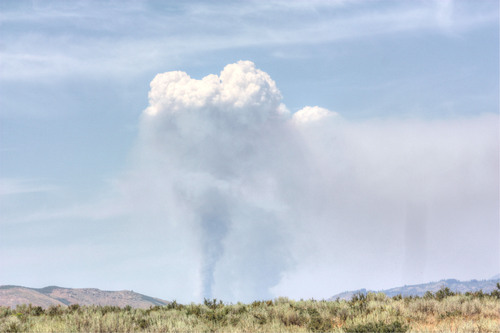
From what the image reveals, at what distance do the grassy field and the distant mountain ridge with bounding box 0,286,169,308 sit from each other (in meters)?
72.3

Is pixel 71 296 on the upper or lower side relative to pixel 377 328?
upper

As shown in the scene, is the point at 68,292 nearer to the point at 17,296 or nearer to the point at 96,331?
the point at 17,296

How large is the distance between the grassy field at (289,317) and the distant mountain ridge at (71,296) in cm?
7225

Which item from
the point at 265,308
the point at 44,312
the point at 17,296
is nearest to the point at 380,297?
the point at 265,308

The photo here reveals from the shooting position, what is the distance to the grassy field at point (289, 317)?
49.2 feet

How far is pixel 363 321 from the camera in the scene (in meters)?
15.5

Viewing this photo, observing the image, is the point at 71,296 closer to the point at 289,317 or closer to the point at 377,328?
the point at 289,317

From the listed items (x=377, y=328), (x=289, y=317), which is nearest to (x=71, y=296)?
(x=289, y=317)

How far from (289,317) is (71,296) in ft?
317

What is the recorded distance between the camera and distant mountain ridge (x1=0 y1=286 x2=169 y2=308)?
86875 millimetres

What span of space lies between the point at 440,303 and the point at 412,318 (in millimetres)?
2308

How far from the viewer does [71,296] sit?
101875mm

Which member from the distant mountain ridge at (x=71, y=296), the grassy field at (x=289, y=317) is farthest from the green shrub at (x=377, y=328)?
the distant mountain ridge at (x=71, y=296)

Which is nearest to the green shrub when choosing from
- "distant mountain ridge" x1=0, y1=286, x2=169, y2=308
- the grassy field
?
the grassy field
